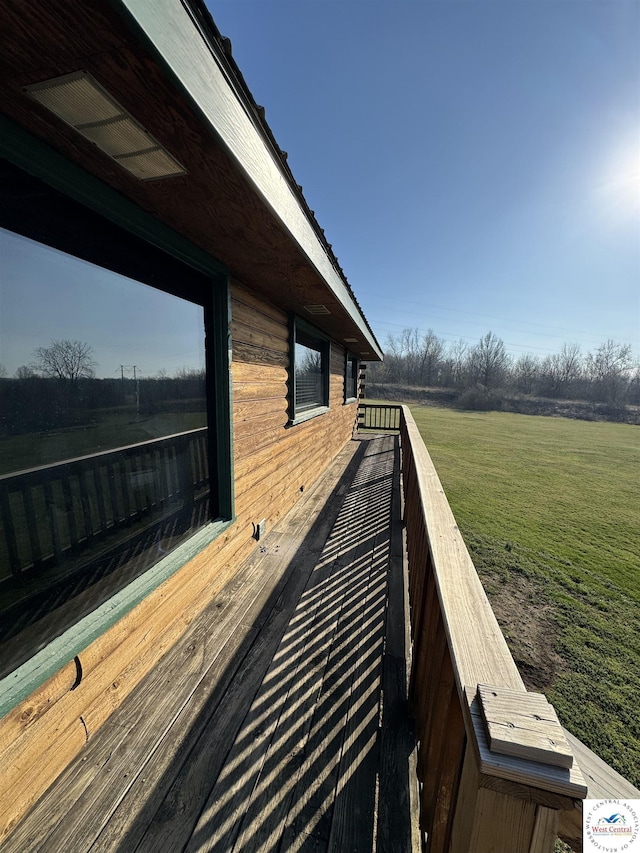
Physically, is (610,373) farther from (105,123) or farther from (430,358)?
(105,123)

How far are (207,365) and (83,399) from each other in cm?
70

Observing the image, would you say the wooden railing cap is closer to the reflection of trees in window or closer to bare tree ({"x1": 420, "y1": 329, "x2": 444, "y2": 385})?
the reflection of trees in window

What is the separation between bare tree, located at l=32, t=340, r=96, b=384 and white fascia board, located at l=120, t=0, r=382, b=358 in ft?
3.63

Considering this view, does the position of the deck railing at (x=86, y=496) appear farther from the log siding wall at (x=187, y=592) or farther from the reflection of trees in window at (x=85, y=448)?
the log siding wall at (x=187, y=592)

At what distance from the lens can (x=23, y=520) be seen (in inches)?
80.7

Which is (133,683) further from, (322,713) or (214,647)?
(322,713)

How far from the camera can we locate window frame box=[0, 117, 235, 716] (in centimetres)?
104

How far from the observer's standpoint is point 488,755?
56 centimetres

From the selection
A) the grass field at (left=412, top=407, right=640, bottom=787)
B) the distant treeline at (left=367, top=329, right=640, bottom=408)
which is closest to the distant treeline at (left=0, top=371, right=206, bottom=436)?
the grass field at (left=412, top=407, right=640, bottom=787)

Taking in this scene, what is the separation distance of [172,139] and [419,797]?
234 cm

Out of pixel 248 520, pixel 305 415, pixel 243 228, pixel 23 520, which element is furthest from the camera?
pixel 305 415

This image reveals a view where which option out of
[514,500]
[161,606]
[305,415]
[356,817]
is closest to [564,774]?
[356,817]
